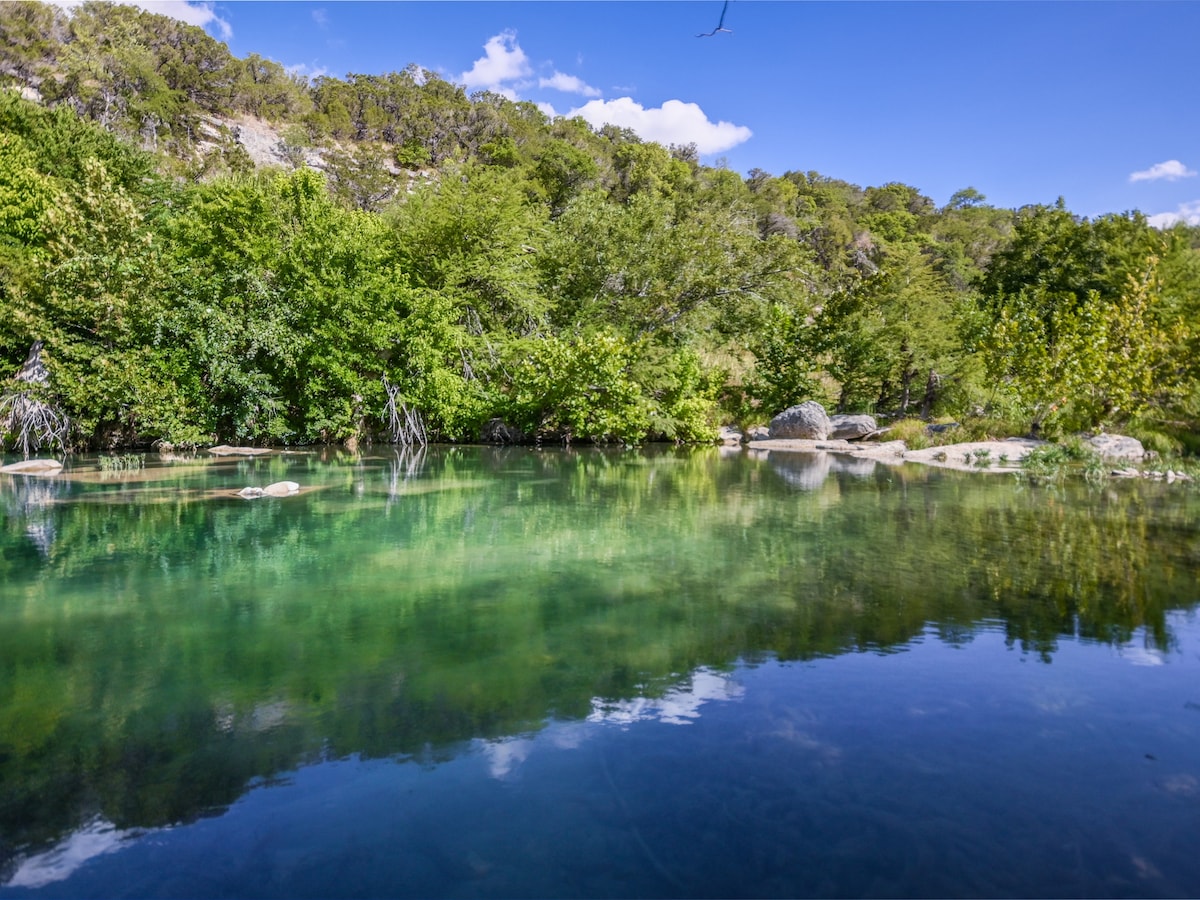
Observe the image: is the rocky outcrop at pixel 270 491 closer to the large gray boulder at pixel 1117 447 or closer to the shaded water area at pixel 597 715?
the shaded water area at pixel 597 715

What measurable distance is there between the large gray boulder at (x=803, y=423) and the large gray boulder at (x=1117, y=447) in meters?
6.33

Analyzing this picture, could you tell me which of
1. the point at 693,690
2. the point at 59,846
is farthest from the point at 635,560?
the point at 59,846

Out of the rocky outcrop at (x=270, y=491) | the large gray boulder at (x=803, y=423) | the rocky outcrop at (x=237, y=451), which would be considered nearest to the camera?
the rocky outcrop at (x=270, y=491)

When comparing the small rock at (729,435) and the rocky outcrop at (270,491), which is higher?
the small rock at (729,435)

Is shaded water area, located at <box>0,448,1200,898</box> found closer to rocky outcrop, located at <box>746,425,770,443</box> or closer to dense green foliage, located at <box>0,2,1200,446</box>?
dense green foliage, located at <box>0,2,1200,446</box>

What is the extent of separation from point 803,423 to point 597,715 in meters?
18.9

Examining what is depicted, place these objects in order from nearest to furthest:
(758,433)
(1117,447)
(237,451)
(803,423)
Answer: (1117,447)
(237,451)
(803,423)
(758,433)

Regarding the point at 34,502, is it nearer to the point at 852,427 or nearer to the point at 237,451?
the point at 237,451

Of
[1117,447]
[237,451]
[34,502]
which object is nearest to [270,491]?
[34,502]

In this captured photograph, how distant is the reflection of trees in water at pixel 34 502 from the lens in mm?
7991

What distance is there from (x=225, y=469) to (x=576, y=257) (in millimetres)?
12402

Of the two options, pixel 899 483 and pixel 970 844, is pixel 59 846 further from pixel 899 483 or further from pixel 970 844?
pixel 899 483

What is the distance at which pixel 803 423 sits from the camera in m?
21.7

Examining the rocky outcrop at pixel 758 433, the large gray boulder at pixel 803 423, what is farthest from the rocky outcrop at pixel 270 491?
the rocky outcrop at pixel 758 433
